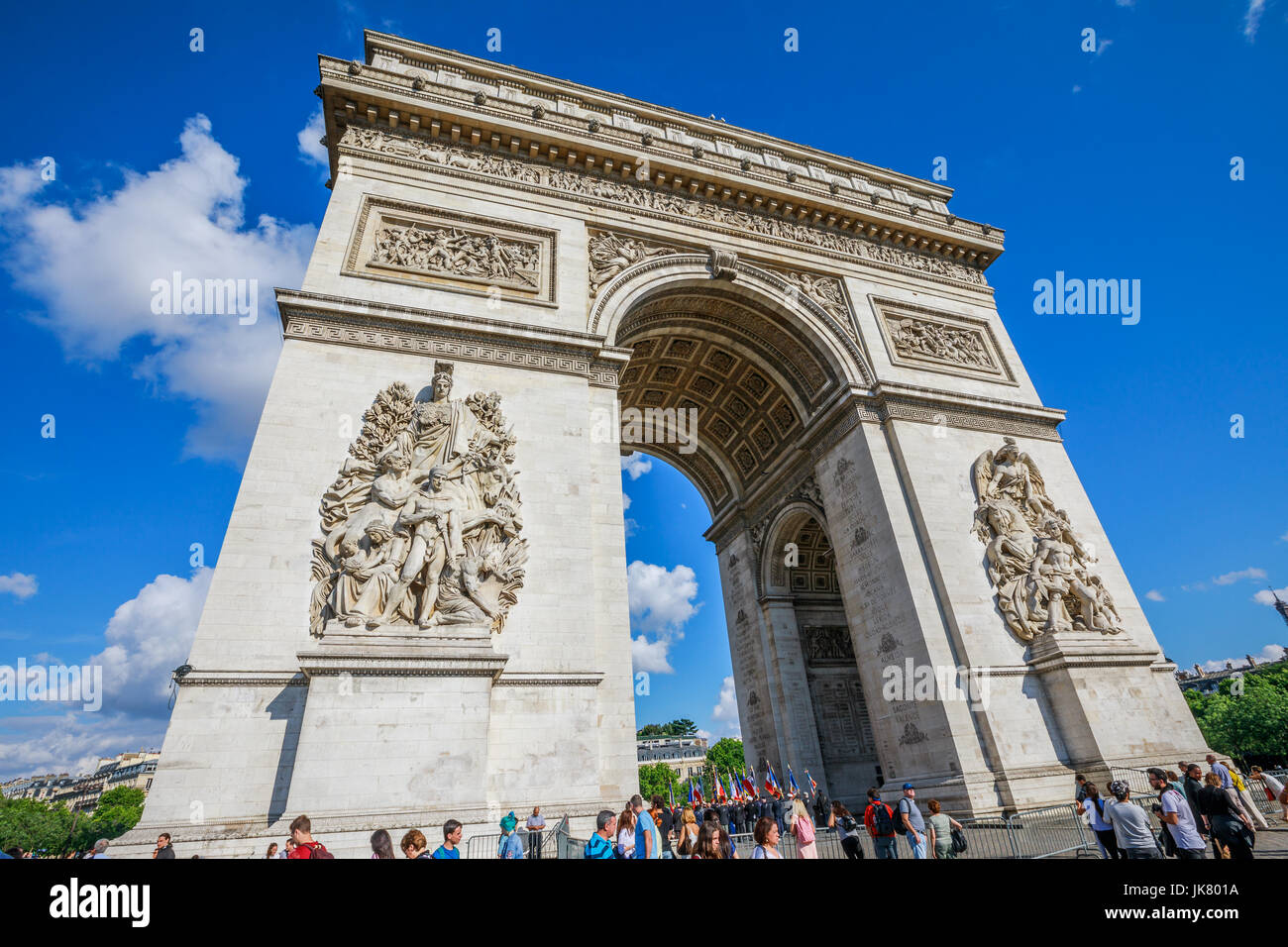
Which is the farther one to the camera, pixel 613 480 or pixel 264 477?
pixel 613 480

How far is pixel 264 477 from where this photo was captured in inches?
381

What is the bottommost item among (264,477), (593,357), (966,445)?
(264,477)

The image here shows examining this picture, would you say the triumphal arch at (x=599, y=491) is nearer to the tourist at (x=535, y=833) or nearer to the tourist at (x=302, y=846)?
the tourist at (x=535, y=833)

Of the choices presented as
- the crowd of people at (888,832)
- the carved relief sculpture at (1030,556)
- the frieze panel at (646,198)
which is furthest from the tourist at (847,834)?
the frieze panel at (646,198)

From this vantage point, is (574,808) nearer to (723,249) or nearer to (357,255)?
(357,255)

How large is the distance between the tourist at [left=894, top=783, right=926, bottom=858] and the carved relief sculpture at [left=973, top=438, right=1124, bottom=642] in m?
6.81

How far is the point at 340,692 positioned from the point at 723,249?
13.0m

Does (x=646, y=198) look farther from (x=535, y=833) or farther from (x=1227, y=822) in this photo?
(x=1227, y=822)

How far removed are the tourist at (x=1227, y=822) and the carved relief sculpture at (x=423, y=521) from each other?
8.25 metres

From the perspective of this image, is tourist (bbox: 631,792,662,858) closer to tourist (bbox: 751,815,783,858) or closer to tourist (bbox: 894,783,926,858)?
tourist (bbox: 751,815,783,858)

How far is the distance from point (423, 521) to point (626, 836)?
550 centimetres

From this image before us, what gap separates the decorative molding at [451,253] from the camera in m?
12.5

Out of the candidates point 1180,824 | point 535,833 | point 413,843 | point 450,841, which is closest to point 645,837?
point 450,841
